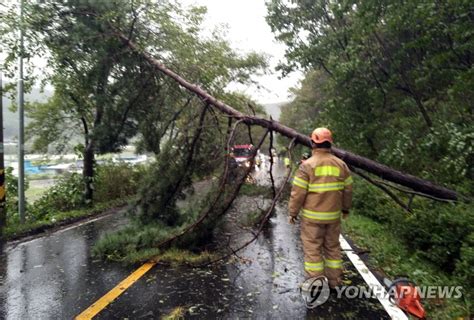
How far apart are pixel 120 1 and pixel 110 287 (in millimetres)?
5757

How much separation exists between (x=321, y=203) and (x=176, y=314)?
6.18 ft

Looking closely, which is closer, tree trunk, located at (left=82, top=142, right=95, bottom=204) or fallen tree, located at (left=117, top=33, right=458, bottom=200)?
fallen tree, located at (left=117, top=33, right=458, bottom=200)

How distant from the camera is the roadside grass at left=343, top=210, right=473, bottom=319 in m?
3.60

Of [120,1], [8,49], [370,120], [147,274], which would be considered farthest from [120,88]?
[370,120]

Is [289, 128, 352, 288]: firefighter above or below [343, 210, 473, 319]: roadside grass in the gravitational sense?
above

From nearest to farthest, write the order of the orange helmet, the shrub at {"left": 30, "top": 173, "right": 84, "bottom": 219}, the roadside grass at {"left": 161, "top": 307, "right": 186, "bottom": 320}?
the roadside grass at {"left": 161, "top": 307, "right": 186, "bottom": 320}
the orange helmet
the shrub at {"left": 30, "top": 173, "right": 84, "bottom": 219}

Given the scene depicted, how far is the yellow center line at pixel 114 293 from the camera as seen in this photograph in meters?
3.61

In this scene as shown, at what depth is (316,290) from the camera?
396cm

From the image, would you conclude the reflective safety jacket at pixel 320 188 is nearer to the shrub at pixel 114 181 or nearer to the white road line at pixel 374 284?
the white road line at pixel 374 284

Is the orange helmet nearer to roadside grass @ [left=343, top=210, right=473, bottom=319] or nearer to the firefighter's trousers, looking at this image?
the firefighter's trousers

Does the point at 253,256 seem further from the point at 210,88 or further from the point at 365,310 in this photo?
the point at 210,88

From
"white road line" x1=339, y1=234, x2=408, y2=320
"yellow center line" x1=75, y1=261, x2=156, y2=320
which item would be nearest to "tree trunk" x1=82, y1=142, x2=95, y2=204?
"yellow center line" x1=75, y1=261, x2=156, y2=320

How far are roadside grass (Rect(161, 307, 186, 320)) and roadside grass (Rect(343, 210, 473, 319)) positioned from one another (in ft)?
8.06

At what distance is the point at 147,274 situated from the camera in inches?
185
